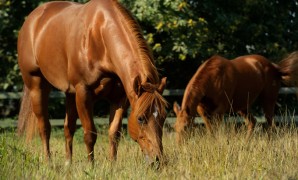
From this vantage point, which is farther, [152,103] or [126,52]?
[126,52]

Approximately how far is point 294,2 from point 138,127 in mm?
9532

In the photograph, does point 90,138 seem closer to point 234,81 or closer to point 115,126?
point 115,126

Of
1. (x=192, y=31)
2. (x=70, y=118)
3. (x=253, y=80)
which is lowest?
(x=253, y=80)

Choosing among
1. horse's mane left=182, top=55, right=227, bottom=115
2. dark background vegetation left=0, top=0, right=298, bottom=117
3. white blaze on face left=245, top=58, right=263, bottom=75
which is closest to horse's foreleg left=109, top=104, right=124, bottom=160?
horse's mane left=182, top=55, right=227, bottom=115

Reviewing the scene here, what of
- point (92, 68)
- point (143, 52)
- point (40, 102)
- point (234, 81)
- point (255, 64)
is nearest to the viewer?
point (143, 52)

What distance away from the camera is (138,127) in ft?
17.0

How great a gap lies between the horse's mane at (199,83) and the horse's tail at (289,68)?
2.08 m

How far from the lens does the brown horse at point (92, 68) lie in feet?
16.9

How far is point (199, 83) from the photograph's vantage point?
31.4 ft

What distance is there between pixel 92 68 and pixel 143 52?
0.78 metres

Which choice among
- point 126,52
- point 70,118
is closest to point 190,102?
point 70,118

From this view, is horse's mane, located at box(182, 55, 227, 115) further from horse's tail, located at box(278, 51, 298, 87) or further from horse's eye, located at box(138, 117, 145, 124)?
horse's eye, located at box(138, 117, 145, 124)

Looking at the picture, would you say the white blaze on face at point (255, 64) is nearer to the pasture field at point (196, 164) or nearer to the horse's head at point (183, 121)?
the horse's head at point (183, 121)

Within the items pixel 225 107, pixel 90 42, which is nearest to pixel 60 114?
pixel 225 107
